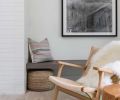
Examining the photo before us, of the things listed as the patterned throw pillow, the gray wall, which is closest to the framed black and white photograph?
the gray wall

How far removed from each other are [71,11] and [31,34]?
0.81 metres

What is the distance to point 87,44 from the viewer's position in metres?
4.76

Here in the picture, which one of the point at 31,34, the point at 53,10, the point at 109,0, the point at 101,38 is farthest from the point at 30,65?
the point at 109,0

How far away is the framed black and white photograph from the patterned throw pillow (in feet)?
1.31

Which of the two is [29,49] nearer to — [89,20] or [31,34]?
[31,34]

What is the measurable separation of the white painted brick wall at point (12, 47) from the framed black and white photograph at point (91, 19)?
3.19ft

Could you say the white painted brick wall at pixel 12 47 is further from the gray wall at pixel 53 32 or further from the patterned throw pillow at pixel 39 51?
the gray wall at pixel 53 32

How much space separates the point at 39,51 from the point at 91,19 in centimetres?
109

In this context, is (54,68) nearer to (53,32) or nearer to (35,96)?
(35,96)

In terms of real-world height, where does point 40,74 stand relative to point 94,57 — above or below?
below

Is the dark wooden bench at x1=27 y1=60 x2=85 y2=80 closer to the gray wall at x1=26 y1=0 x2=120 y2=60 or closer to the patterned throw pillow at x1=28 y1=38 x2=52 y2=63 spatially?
the patterned throw pillow at x1=28 y1=38 x2=52 y2=63

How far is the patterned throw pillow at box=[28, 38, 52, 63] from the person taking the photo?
175 inches

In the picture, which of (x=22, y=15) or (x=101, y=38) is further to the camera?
(x=101, y=38)

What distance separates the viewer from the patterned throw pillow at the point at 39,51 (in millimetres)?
4449
